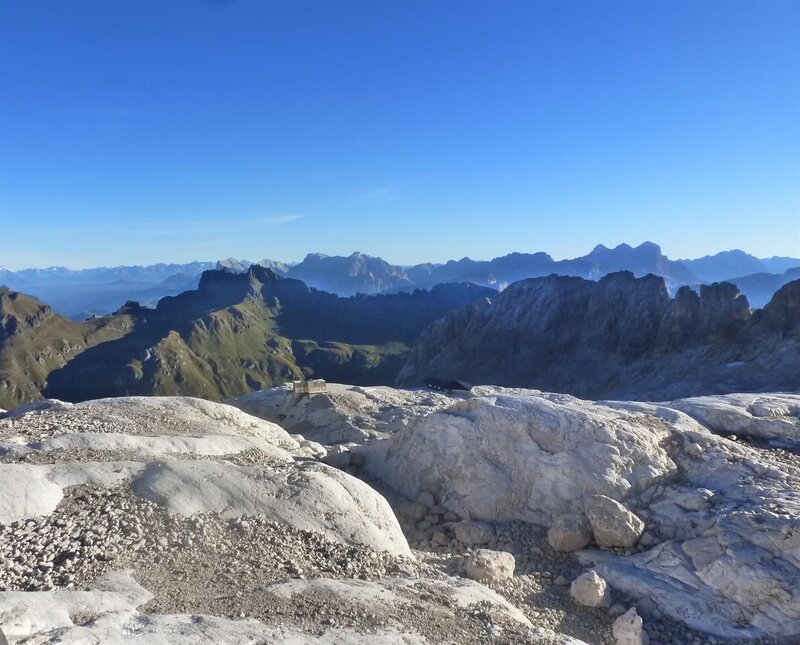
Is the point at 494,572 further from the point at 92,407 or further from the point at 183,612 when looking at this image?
the point at 92,407

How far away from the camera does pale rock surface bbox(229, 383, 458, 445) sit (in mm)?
33969

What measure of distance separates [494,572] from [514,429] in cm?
610

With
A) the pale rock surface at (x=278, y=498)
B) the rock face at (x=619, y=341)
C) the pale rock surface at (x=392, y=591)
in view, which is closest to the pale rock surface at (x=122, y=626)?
the pale rock surface at (x=392, y=591)

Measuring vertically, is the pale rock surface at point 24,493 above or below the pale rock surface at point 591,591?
above

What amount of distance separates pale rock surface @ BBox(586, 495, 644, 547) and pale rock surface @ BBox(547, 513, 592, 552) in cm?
22

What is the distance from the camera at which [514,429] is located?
19203 millimetres

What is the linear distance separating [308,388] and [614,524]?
1016 inches

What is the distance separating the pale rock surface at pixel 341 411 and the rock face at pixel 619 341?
41.2m

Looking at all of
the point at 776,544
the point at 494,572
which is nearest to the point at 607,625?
the point at 494,572

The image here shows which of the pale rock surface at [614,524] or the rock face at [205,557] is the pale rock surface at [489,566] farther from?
the pale rock surface at [614,524]

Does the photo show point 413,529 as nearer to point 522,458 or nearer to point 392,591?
point 522,458

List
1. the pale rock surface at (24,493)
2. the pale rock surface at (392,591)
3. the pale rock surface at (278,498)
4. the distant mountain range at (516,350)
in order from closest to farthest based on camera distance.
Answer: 1. the pale rock surface at (392,591)
2. the pale rock surface at (24,493)
3. the pale rock surface at (278,498)
4. the distant mountain range at (516,350)

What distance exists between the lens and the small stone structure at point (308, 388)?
38625 millimetres

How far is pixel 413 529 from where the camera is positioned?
1708cm
